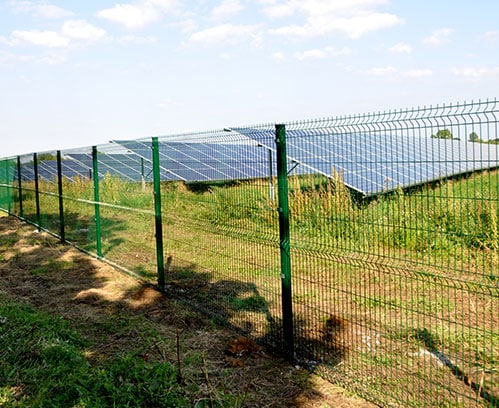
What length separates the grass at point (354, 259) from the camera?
3686mm

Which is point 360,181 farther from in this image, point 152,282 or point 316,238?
point 152,282

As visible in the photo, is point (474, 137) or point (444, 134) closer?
point (474, 137)

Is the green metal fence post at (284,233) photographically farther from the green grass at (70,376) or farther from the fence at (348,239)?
the green grass at (70,376)

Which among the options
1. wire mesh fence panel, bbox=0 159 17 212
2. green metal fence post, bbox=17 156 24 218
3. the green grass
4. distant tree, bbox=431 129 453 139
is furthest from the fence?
wire mesh fence panel, bbox=0 159 17 212

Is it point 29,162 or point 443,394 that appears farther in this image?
point 29,162

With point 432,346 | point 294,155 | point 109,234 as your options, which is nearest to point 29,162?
point 109,234

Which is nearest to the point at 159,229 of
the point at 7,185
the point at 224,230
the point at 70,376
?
the point at 224,230

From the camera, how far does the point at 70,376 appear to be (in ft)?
14.3

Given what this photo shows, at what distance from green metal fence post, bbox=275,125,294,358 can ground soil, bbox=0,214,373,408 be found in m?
0.28

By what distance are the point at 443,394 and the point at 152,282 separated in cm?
485

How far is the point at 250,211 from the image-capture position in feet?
17.9

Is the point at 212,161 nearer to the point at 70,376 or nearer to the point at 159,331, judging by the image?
the point at 159,331

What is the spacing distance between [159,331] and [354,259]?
2595 millimetres

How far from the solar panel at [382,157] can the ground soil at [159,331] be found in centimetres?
177
